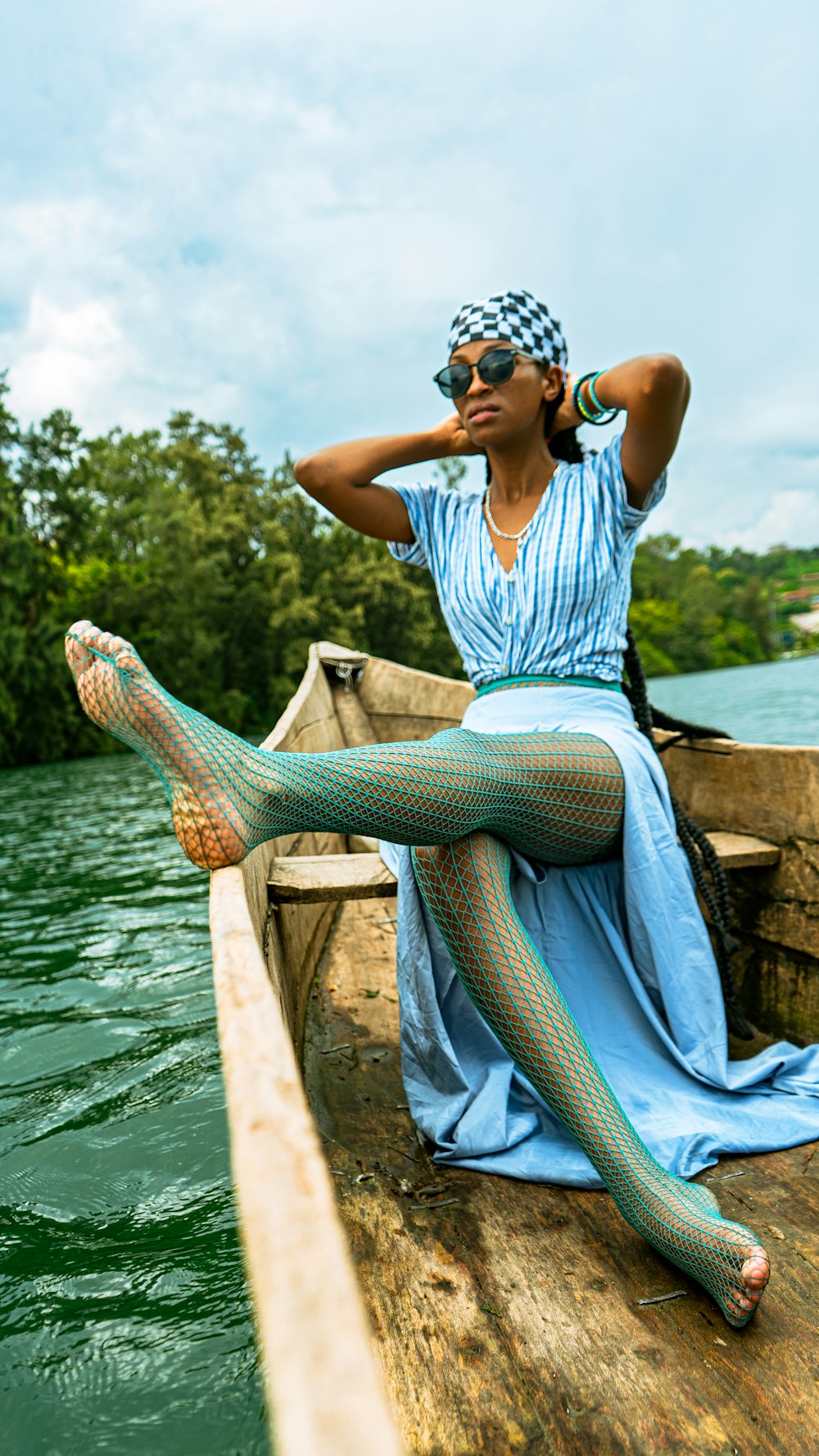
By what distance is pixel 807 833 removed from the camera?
224 centimetres

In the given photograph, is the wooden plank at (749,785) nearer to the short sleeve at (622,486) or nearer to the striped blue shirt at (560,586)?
the striped blue shirt at (560,586)

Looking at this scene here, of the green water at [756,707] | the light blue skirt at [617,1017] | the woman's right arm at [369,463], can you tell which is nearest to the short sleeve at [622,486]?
the woman's right arm at [369,463]

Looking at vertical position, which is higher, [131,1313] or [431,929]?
[431,929]

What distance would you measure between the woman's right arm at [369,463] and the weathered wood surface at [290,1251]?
1.68 m

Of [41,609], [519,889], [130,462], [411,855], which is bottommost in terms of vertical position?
[519,889]

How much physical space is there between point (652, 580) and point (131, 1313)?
67.0 metres

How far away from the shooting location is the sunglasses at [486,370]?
6.84 feet

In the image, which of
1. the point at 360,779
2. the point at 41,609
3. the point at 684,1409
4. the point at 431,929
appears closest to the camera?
the point at 684,1409

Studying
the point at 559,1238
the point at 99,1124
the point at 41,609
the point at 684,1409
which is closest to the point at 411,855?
the point at 559,1238

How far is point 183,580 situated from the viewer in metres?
28.3

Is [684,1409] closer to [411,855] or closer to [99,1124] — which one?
[411,855]

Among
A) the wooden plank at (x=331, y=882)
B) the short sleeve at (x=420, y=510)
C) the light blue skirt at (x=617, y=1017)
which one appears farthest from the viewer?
the short sleeve at (x=420, y=510)

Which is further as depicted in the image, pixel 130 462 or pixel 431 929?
pixel 130 462

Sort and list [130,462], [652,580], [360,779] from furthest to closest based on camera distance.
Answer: [652,580] < [130,462] < [360,779]
